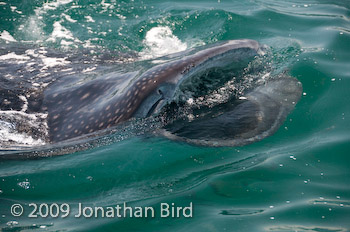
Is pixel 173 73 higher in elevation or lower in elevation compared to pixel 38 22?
higher

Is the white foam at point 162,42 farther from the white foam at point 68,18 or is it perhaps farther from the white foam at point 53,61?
the white foam at point 53,61

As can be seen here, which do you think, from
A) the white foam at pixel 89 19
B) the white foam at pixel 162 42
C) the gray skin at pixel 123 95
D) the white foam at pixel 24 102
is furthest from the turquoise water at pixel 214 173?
the white foam at pixel 89 19

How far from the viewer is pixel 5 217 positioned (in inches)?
156

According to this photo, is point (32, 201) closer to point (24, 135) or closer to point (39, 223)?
point (39, 223)

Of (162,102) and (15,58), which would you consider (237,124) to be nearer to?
(162,102)

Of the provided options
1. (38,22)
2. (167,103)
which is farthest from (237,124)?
(38,22)

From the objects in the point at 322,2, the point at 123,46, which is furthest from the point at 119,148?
the point at 322,2

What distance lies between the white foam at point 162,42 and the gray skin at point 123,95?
3.11 m

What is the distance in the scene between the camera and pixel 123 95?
4758 millimetres

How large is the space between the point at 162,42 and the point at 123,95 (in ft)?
13.4

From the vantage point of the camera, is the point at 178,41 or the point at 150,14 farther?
the point at 150,14

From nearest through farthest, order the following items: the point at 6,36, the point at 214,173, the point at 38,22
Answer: the point at 214,173, the point at 6,36, the point at 38,22

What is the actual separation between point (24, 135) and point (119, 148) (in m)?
1.20

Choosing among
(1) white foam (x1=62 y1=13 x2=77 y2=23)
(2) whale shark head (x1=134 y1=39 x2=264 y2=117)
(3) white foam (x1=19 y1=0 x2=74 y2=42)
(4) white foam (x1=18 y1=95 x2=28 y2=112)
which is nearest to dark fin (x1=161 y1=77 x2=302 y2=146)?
(2) whale shark head (x1=134 y1=39 x2=264 y2=117)
